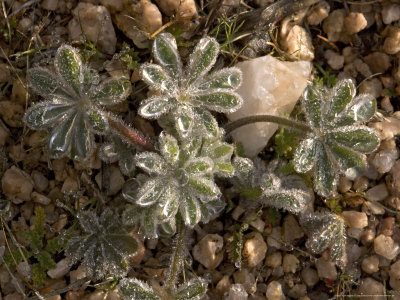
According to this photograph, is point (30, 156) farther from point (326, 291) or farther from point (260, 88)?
point (326, 291)

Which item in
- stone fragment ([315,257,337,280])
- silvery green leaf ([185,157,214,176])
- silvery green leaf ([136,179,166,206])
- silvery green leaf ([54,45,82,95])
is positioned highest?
silvery green leaf ([54,45,82,95])

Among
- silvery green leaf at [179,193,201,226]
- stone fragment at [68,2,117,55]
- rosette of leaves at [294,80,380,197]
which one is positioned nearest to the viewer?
silvery green leaf at [179,193,201,226]

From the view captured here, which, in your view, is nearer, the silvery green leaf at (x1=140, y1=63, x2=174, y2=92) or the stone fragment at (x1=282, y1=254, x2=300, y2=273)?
the silvery green leaf at (x1=140, y1=63, x2=174, y2=92)

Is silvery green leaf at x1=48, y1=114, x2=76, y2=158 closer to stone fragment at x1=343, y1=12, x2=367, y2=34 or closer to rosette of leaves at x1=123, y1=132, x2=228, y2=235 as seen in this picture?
rosette of leaves at x1=123, y1=132, x2=228, y2=235

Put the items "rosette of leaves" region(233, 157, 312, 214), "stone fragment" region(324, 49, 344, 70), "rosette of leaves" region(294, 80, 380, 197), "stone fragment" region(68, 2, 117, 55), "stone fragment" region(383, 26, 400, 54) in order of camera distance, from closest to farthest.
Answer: "rosette of leaves" region(294, 80, 380, 197) < "rosette of leaves" region(233, 157, 312, 214) < "stone fragment" region(68, 2, 117, 55) < "stone fragment" region(383, 26, 400, 54) < "stone fragment" region(324, 49, 344, 70)

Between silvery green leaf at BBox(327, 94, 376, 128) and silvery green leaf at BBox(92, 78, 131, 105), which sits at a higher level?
silvery green leaf at BBox(92, 78, 131, 105)

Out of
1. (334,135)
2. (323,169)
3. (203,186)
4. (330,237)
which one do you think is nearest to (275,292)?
(330,237)

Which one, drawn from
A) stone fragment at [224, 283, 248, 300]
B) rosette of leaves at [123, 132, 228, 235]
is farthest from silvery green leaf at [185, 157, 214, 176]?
stone fragment at [224, 283, 248, 300]

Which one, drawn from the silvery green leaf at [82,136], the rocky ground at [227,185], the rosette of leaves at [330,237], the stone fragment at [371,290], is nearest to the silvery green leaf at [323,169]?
the rosette of leaves at [330,237]
